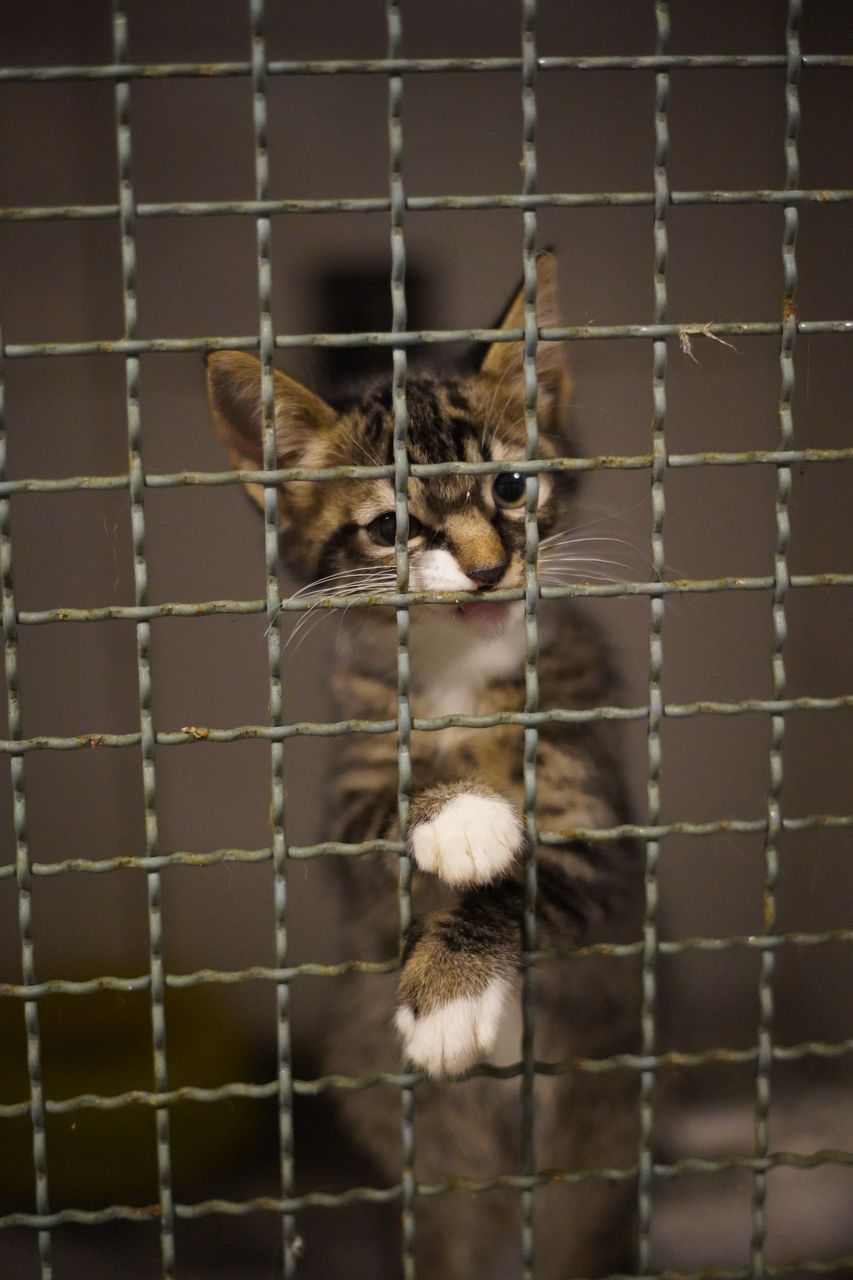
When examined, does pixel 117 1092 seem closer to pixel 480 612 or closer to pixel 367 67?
pixel 480 612

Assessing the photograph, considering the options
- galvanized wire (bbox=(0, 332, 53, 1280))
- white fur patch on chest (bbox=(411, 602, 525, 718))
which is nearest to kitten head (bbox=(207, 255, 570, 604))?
white fur patch on chest (bbox=(411, 602, 525, 718))

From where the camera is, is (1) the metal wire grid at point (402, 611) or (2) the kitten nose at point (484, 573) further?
(2) the kitten nose at point (484, 573)

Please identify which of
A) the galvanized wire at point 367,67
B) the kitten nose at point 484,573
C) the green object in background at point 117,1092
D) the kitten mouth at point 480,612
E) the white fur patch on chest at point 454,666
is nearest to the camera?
the galvanized wire at point 367,67

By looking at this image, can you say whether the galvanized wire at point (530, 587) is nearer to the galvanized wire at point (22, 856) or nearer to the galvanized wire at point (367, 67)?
the galvanized wire at point (367, 67)

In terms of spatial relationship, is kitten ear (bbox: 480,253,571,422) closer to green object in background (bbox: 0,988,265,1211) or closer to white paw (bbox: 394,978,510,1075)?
white paw (bbox: 394,978,510,1075)

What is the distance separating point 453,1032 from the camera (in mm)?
1100

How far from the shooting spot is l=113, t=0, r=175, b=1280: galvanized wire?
0.96 metres

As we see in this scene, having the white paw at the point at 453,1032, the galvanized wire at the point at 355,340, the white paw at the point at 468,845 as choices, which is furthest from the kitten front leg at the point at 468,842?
the galvanized wire at the point at 355,340

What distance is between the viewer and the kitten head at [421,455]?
52.8 inches

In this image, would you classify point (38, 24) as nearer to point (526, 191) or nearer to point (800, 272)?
point (526, 191)

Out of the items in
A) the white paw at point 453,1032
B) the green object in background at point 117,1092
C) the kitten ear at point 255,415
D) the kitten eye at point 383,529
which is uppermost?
the kitten ear at point 255,415

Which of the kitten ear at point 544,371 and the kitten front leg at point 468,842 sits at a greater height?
the kitten ear at point 544,371

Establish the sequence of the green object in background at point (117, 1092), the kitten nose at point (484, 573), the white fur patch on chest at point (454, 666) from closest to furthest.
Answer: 1. the kitten nose at point (484, 573)
2. the white fur patch on chest at point (454, 666)
3. the green object in background at point (117, 1092)

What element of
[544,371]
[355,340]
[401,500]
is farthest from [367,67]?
[544,371]
